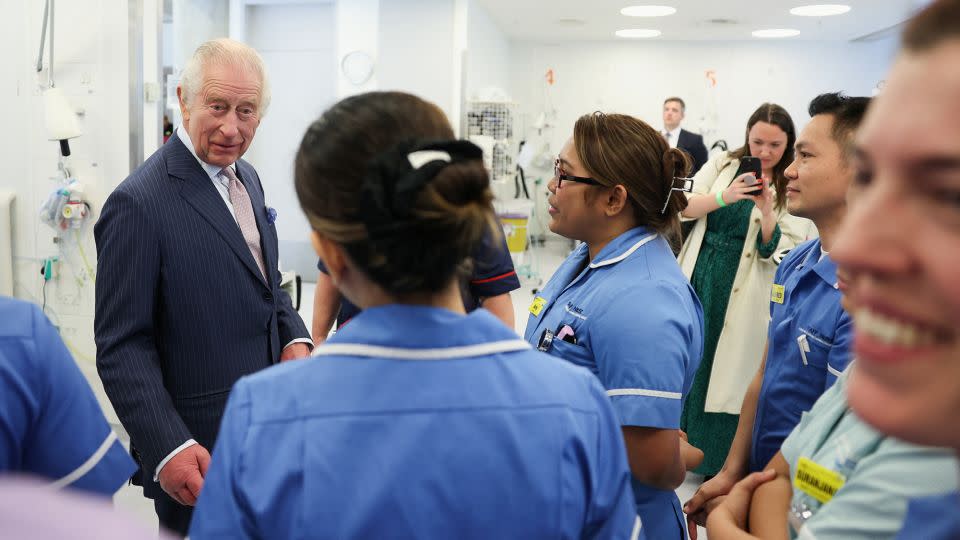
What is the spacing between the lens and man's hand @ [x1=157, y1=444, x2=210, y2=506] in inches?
72.1

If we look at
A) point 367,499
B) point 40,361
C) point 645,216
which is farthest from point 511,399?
point 645,216

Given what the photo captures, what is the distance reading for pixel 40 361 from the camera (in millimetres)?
1085

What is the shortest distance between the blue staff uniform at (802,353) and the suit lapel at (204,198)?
1.33 m

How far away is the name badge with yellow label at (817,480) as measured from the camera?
1064 millimetres

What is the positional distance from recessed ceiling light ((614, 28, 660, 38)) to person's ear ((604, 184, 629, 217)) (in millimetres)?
9780

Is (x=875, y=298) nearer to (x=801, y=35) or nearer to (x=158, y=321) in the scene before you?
(x=158, y=321)

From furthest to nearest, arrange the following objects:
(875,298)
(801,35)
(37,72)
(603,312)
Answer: (801,35), (37,72), (603,312), (875,298)

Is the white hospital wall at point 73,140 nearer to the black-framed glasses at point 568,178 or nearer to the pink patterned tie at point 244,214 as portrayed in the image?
the pink patterned tie at point 244,214

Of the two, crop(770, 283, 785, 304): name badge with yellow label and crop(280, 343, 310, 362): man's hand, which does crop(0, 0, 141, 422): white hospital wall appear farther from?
crop(770, 283, 785, 304): name badge with yellow label

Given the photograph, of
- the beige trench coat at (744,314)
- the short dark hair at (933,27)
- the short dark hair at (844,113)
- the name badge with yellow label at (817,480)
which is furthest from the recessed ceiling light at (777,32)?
the short dark hair at (933,27)

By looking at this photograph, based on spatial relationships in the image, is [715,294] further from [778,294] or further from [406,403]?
[406,403]

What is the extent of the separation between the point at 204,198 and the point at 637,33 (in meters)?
10.4

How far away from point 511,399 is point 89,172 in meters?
3.51

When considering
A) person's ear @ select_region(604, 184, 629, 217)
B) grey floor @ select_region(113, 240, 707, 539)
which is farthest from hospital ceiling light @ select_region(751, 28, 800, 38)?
person's ear @ select_region(604, 184, 629, 217)
